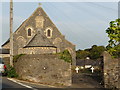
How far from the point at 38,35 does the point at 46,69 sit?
34.4m

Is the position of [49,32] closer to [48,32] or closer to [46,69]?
[48,32]

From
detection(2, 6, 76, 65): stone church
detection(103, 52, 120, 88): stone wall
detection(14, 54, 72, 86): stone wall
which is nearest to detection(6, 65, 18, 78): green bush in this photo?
detection(14, 54, 72, 86): stone wall

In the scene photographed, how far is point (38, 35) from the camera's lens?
5138cm

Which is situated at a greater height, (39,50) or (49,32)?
(49,32)

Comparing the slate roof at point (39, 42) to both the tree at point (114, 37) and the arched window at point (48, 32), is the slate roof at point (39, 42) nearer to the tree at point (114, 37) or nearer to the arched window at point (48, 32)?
the arched window at point (48, 32)

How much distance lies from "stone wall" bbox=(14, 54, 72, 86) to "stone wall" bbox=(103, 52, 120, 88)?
2.61 metres

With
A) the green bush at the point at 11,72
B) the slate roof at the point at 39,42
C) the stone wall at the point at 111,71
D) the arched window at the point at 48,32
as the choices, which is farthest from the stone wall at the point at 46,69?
the arched window at the point at 48,32

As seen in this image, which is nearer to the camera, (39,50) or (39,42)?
(39,50)

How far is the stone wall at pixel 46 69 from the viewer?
658 inches

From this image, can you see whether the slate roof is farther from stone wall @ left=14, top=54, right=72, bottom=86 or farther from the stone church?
stone wall @ left=14, top=54, right=72, bottom=86

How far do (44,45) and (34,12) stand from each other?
10.6 meters

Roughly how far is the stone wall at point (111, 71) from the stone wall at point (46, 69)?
103 inches

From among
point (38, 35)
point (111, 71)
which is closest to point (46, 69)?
point (111, 71)

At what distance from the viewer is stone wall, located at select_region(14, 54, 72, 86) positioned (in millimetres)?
16703
